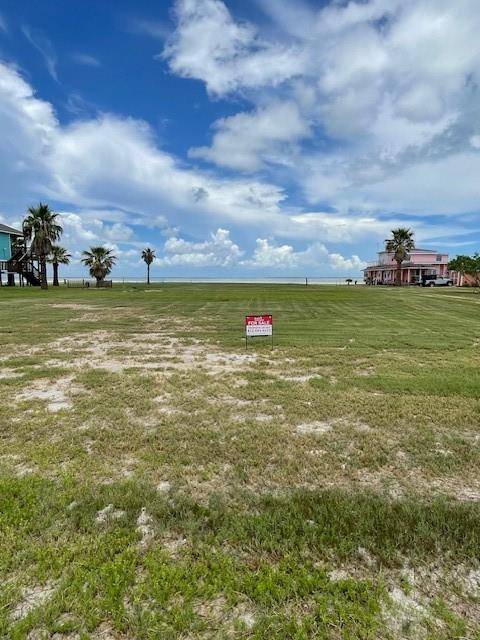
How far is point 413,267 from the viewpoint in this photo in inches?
2724

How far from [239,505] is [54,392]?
4391mm

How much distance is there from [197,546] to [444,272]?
79.6 m

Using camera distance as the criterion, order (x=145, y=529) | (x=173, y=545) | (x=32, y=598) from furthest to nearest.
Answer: (x=145, y=529) → (x=173, y=545) → (x=32, y=598)

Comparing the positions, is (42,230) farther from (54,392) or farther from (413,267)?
(413,267)

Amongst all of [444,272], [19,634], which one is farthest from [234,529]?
[444,272]

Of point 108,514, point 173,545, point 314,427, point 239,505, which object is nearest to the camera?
point 173,545

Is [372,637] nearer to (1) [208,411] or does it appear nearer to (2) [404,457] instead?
(2) [404,457]

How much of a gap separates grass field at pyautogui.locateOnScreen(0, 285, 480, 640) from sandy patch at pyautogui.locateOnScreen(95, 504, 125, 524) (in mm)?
14

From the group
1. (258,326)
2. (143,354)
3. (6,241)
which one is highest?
(6,241)

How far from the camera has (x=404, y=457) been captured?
401 cm

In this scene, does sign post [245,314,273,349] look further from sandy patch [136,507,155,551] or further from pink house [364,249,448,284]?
pink house [364,249,448,284]

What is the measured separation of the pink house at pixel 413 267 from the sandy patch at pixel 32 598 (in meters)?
69.3

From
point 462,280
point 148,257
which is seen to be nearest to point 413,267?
point 462,280

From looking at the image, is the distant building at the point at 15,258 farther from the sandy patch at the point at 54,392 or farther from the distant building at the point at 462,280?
the distant building at the point at 462,280
